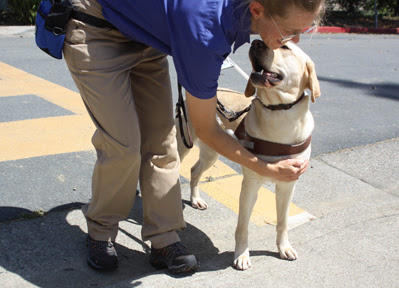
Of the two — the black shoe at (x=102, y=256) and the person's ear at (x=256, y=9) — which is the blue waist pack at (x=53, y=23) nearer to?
the person's ear at (x=256, y=9)

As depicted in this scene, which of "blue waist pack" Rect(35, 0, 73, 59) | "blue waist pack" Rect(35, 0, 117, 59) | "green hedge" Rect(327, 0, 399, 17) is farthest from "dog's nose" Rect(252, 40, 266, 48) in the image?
"green hedge" Rect(327, 0, 399, 17)

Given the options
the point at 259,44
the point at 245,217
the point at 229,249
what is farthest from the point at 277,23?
the point at 229,249

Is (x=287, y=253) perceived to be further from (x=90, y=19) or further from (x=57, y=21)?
(x=57, y=21)

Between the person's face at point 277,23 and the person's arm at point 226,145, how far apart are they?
444 millimetres

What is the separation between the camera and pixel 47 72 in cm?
740

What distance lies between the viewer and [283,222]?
126 inches

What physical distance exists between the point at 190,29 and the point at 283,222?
1.54 metres

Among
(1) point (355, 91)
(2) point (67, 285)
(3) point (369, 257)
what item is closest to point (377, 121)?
(1) point (355, 91)

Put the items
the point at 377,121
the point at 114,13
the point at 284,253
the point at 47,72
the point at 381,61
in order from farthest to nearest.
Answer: the point at 381,61 → the point at 47,72 → the point at 377,121 → the point at 284,253 → the point at 114,13

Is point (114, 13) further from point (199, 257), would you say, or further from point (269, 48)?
point (199, 257)

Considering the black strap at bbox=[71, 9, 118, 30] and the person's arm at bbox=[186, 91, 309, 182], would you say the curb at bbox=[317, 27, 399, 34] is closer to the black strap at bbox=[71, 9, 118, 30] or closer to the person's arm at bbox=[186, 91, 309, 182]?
the person's arm at bbox=[186, 91, 309, 182]

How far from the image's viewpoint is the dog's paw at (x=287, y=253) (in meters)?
3.15

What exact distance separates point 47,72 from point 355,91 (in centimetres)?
496

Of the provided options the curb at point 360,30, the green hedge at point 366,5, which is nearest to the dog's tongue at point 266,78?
the curb at point 360,30
